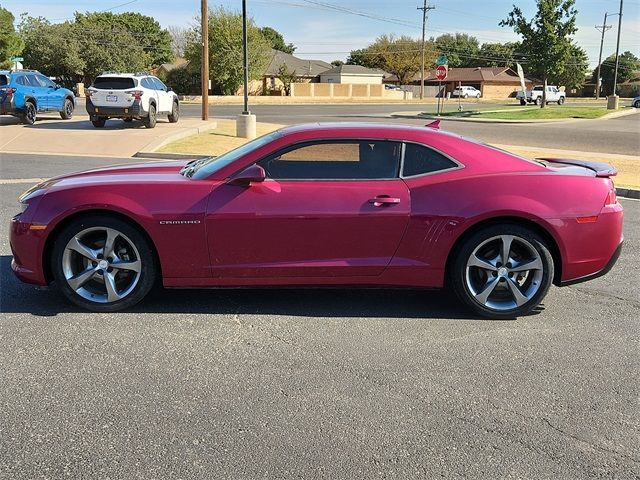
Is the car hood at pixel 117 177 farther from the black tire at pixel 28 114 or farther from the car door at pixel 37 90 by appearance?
the car door at pixel 37 90

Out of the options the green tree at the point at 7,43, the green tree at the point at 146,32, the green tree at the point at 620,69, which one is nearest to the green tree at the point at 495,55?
the green tree at the point at 620,69

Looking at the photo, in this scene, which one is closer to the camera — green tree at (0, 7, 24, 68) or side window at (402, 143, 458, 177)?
side window at (402, 143, 458, 177)

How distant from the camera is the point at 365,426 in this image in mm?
3061

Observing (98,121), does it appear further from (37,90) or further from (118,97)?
(37,90)

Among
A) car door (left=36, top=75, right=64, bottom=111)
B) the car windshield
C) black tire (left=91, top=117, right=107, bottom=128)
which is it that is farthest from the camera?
car door (left=36, top=75, right=64, bottom=111)

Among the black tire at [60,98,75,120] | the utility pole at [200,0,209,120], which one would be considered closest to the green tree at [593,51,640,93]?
the utility pole at [200,0,209,120]

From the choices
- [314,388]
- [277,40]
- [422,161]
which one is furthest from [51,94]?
[277,40]

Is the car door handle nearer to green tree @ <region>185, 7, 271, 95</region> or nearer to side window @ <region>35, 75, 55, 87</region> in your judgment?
side window @ <region>35, 75, 55, 87</region>

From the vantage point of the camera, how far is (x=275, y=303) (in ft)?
15.9

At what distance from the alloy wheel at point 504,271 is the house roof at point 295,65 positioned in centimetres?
7064

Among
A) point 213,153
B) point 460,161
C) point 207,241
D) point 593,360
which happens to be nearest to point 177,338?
point 207,241

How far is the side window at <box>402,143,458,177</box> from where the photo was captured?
450 centimetres

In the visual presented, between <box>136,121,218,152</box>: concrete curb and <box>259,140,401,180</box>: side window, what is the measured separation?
12.4m

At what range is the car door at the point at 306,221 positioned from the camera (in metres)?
4.34
